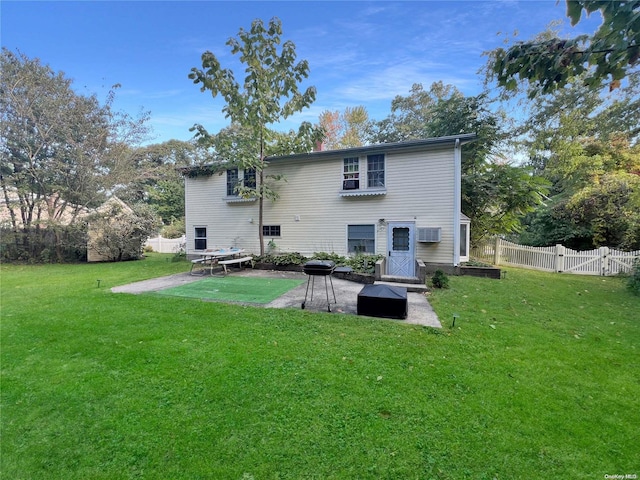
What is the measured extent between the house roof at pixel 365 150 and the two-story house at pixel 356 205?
36mm

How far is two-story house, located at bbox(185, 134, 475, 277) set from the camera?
986 cm

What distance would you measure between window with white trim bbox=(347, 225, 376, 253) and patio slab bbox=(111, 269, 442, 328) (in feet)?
6.26

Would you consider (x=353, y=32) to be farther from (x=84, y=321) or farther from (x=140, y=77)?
(x=84, y=321)

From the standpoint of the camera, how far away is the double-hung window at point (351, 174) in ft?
36.1

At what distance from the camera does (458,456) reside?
7.13ft

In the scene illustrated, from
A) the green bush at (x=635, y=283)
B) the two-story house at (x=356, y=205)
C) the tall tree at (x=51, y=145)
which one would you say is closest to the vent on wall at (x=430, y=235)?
the two-story house at (x=356, y=205)

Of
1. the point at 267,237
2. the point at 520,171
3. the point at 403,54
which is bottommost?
the point at 267,237

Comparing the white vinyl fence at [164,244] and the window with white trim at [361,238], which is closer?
the window with white trim at [361,238]

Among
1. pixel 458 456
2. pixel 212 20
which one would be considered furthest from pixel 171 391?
pixel 212 20

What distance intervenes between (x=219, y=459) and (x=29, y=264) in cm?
1840

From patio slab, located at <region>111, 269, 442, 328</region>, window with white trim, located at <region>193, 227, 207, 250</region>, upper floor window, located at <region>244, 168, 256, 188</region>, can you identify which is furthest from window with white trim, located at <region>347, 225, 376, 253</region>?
window with white trim, located at <region>193, 227, 207, 250</region>

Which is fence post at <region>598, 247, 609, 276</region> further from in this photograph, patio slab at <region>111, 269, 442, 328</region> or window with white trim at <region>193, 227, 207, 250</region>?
window with white trim at <region>193, 227, 207, 250</region>

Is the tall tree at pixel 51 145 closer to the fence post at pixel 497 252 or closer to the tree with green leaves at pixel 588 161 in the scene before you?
the fence post at pixel 497 252

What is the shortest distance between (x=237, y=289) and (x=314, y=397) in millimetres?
5401
